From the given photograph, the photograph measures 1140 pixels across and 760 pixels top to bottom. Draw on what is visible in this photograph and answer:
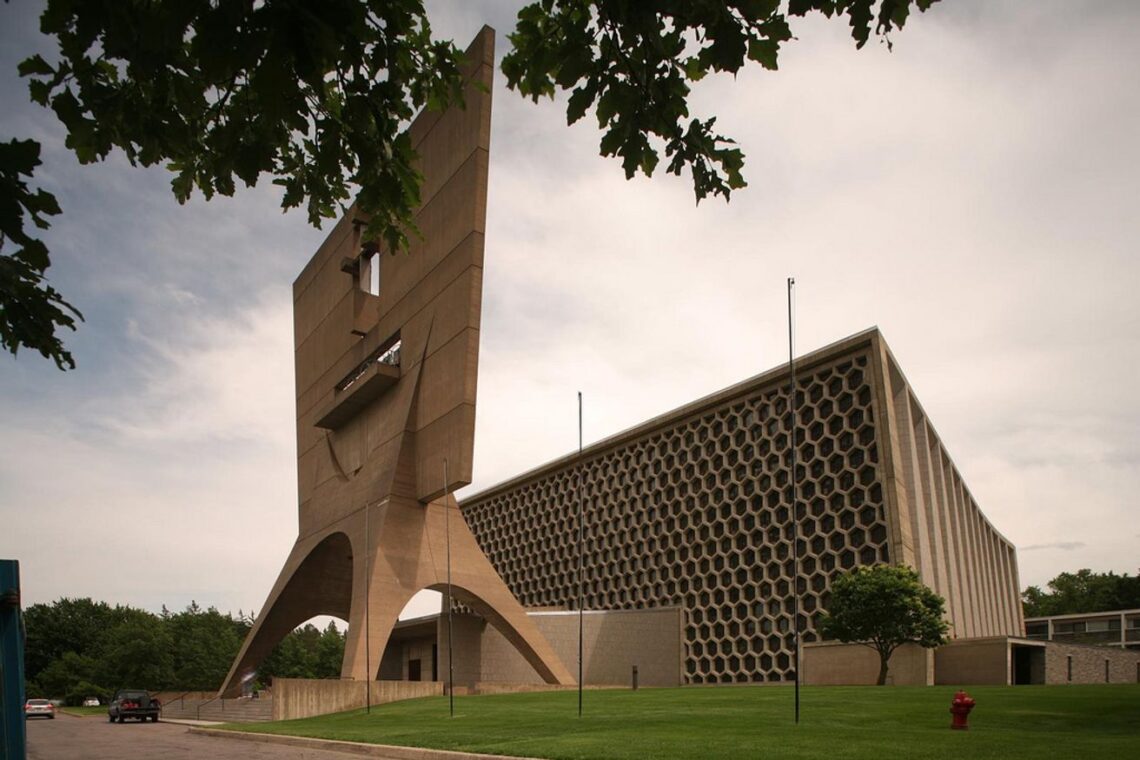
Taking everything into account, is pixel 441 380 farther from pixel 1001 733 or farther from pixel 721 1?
pixel 721 1

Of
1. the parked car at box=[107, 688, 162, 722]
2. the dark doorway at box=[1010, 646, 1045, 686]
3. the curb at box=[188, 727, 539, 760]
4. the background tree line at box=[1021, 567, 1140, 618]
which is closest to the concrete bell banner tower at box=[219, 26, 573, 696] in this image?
the parked car at box=[107, 688, 162, 722]

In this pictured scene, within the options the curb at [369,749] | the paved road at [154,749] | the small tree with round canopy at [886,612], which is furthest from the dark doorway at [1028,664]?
the paved road at [154,749]

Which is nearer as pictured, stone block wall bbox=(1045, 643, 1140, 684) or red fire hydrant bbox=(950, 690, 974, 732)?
red fire hydrant bbox=(950, 690, 974, 732)

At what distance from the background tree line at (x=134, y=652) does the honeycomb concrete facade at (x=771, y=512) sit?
2980 cm

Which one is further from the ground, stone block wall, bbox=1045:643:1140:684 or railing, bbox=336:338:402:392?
railing, bbox=336:338:402:392

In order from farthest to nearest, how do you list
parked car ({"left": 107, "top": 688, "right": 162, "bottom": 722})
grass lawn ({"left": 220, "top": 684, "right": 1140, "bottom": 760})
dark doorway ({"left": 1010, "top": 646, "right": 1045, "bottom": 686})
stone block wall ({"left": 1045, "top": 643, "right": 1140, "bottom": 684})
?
stone block wall ({"left": 1045, "top": 643, "right": 1140, "bottom": 684}) → dark doorway ({"left": 1010, "top": 646, "right": 1045, "bottom": 686}) → parked car ({"left": 107, "top": 688, "right": 162, "bottom": 722}) → grass lawn ({"left": 220, "top": 684, "right": 1140, "bottom": 760})

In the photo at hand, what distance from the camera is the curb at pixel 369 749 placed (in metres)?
12.6

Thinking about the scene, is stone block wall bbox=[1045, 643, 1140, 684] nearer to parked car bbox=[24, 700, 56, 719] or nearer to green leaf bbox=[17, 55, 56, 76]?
green leaf bbox=[17, 55, 56, 76]

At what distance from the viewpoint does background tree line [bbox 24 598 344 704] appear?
62.8m

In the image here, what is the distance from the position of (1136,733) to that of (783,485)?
101 ft

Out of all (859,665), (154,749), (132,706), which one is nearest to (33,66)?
A: (154,749)

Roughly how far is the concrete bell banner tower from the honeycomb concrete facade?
21.3 ft

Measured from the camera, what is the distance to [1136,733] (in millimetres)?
12422

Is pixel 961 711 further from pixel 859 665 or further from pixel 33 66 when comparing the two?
pixel 859 665
